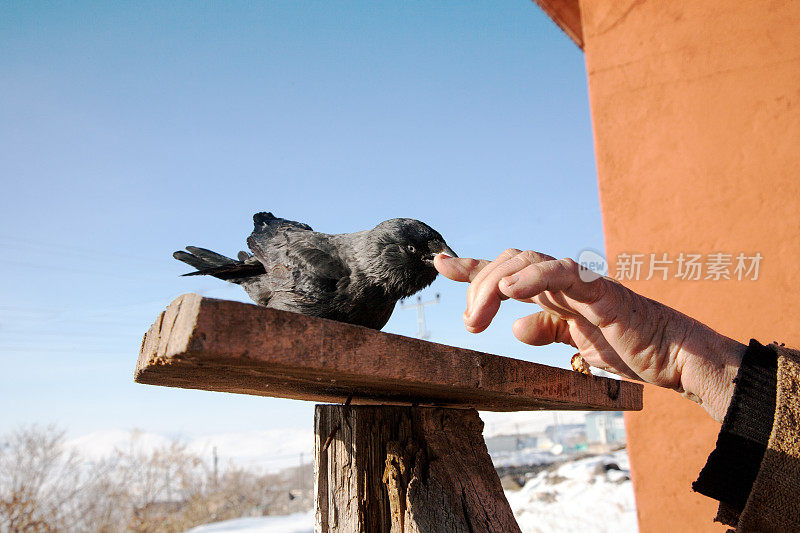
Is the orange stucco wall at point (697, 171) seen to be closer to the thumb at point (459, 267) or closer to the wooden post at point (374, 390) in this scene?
the wooden post at point (374, 390)

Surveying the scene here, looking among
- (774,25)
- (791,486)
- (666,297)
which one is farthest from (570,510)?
(791,486)

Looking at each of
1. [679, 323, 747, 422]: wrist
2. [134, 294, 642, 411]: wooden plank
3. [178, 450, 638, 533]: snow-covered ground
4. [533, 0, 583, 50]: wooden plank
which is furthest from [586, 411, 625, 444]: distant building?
[134, 294, 642, 411]: wooden plank

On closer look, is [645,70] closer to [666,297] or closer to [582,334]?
[666,297]

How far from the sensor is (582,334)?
1823 mm

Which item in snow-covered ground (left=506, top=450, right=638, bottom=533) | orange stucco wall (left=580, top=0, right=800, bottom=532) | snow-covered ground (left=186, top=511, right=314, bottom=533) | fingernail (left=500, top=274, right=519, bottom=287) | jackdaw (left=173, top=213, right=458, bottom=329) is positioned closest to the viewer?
fingernail (left=500, top=274, right=519, bottom=287)

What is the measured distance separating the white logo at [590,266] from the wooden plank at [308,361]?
256mm

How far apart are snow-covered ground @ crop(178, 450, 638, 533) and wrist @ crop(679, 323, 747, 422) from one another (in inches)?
163

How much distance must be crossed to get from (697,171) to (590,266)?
2673 millimetres

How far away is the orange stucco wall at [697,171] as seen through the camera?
3.40 metres

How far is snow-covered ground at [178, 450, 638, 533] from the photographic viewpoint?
536cm

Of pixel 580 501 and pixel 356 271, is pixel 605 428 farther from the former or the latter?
pixel 356 271

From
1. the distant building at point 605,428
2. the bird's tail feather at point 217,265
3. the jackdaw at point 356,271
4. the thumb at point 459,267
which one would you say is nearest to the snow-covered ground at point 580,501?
the bird's tail feather at point 217,265

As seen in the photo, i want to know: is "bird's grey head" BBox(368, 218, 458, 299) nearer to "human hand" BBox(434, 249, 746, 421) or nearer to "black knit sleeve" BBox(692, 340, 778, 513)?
"human hand" BBox(434, 249, 746, 421)

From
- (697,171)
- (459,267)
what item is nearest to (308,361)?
(459,267)
